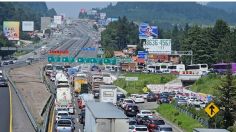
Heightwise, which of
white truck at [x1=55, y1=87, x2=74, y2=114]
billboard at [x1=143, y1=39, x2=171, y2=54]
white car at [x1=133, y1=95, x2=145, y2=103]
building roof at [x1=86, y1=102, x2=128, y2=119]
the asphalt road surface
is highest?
billboard at [x1=143, y1=39, x2=171, y2=54]

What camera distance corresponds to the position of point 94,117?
34.1 meters

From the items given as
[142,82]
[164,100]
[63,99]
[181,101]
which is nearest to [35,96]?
[164,100]

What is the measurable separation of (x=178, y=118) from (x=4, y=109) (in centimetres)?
1526

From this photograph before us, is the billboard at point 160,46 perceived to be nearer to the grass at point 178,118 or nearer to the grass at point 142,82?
the grass at point 142,82

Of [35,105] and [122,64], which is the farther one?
[122,64]

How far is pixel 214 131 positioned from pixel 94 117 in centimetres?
602

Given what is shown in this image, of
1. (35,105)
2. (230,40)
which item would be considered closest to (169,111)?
(35,105)

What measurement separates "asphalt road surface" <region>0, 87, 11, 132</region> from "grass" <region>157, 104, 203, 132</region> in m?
13.7

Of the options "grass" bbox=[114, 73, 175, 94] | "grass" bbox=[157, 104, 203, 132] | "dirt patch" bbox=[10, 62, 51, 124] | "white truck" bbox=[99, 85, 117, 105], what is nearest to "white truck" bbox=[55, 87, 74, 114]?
"dirt patch" bbox=[10, 62, 51, 124]

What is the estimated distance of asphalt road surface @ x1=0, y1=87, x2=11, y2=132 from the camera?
49594 mm

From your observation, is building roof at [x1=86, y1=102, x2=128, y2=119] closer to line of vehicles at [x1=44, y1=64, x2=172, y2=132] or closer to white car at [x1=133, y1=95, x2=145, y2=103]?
line of vehicles at [x1=44, y1=64, x2=172, y2=132]

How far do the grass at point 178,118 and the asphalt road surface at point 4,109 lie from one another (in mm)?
13722

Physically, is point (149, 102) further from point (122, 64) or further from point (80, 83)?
point (122, 64)

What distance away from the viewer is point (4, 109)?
201 ft
